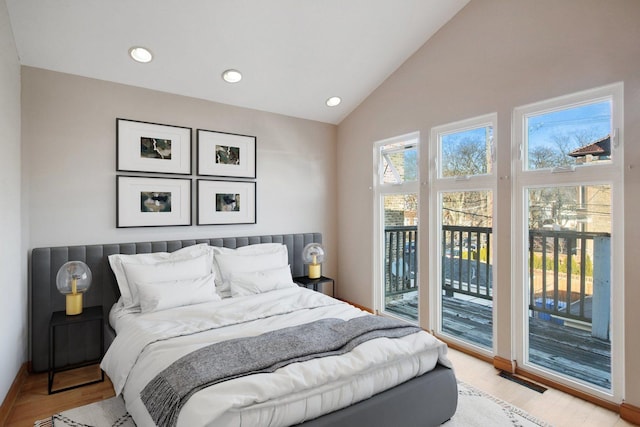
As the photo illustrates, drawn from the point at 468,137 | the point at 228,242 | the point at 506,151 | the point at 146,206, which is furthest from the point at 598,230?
the point at 146,206

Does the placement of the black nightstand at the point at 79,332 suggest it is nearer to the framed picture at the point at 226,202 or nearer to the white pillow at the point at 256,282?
the white pillow at the point at 256,282

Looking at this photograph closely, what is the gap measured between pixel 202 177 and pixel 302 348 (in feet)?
7.56

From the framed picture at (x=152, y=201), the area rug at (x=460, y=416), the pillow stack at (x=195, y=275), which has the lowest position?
the area rug at (x=460, y=416)

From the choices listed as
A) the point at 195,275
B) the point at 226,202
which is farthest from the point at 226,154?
the point at 195,275

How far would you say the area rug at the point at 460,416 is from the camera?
2174 millimetres

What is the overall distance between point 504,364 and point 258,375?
2.21 meters

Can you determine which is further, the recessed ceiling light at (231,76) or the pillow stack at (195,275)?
the recessed ceiling light at (231,76)

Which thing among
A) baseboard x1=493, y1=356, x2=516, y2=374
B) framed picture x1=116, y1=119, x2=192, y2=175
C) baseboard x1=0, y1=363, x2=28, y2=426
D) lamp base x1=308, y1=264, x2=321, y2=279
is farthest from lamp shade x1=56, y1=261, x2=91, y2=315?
baseboard x1=493, y1=356, x2=516, y2=374

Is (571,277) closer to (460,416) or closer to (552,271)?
(552,271)

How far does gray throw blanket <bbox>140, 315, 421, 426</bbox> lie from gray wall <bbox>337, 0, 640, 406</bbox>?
1.41m

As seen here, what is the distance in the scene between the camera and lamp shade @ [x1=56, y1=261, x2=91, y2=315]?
2.66 meters

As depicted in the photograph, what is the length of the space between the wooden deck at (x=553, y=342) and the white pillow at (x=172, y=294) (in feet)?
7.45

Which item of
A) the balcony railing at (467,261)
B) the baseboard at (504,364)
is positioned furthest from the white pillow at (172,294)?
the baseboard at (504,364)

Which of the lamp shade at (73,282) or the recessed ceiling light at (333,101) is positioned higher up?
the recessed ceiling light at (333,101)
